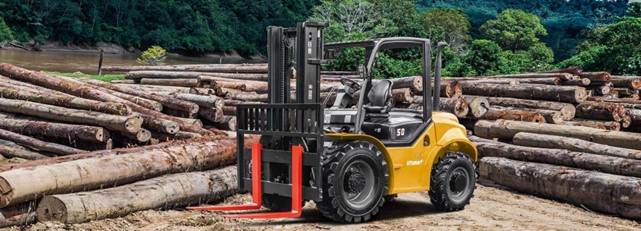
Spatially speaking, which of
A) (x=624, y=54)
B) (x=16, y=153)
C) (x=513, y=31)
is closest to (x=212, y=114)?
(x=16, y=153)

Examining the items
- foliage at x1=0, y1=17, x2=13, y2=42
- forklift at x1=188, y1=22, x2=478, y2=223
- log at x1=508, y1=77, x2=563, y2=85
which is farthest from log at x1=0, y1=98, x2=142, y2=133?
foliage at x1=0, y1=17, x2=13, y2=42

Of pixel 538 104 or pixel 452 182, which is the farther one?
pixel 538 104

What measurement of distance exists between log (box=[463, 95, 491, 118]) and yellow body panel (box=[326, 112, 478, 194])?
276 inches

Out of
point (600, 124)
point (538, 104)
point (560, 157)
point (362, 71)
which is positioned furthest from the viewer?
point (538, 104)

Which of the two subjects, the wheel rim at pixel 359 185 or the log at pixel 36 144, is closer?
the wheel rim at pixel 359 185

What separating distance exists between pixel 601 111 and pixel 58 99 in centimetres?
1268

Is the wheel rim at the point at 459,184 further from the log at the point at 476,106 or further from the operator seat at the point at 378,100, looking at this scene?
the log at the point at 476,106

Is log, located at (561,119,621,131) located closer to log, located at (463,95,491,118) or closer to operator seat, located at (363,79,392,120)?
log, located at (463,95,491,118)

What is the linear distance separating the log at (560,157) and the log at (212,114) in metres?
6.50

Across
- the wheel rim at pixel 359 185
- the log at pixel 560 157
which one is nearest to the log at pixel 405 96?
the log at pixel 560 157

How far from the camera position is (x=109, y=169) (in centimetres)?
1026

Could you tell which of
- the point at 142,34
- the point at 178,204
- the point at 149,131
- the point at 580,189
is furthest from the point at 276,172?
the point at 142,34

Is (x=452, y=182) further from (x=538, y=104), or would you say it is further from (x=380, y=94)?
(x=538, y=104)

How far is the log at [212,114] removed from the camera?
19.1m
